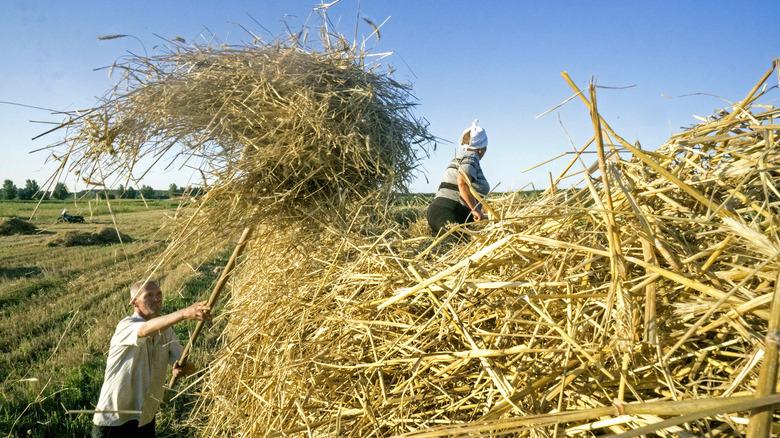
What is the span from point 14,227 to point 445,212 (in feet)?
55.0

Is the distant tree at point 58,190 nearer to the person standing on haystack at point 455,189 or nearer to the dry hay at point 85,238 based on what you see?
the person standing on haystack at point 455,189

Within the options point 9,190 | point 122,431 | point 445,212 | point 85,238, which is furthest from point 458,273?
point 9,190

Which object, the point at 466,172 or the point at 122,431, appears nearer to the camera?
the point at 122,431

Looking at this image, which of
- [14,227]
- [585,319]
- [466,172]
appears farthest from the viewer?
[14,227]

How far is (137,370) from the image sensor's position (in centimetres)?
269

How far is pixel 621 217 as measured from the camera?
1.28 meters

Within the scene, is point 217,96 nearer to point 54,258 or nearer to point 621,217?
point 621,217

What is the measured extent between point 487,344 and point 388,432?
435mm

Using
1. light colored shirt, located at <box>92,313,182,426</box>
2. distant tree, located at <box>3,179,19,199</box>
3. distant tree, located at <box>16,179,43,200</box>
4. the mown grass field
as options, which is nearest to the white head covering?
the mown grass field

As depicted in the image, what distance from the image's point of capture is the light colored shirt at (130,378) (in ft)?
8.48

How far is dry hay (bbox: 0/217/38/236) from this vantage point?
1346 cm

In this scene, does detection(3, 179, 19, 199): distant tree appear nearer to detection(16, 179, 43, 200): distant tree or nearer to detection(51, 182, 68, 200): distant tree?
detection(16, 179, 43, 200): distant tree

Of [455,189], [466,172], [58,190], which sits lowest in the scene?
[58,190]

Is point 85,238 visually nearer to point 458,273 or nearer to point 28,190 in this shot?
point 458,273
